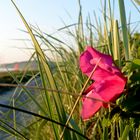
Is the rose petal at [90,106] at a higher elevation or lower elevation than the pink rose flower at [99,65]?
lower

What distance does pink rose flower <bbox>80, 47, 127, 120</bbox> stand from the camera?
0.48 m

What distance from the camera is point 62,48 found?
5.60ft

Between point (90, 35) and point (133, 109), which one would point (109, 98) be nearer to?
point (133, 109)

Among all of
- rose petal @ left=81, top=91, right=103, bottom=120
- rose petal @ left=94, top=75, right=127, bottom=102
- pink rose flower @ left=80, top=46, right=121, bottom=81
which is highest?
pink rose flower @ left=80, top=46, right=121, bottom=81

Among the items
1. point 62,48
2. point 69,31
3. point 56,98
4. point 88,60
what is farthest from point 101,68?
point 69,31

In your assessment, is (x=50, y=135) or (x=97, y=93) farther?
(x=50, y=135)

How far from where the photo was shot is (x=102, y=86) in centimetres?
50

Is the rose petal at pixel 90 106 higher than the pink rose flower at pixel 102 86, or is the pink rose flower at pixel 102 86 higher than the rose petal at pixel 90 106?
the pink rose flower at pixel 102 86

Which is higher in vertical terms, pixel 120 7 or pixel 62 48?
pixel 120 7

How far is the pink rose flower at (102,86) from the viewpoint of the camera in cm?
48

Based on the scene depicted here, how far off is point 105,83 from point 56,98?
0.20 metres

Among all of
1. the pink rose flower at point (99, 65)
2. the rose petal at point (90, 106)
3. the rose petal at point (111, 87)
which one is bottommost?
the rose petal at point (90, 106)

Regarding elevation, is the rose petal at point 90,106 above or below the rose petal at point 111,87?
below

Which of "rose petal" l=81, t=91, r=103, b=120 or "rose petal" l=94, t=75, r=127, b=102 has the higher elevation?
"rose petal" l=94, t=75, r=127, b=102
